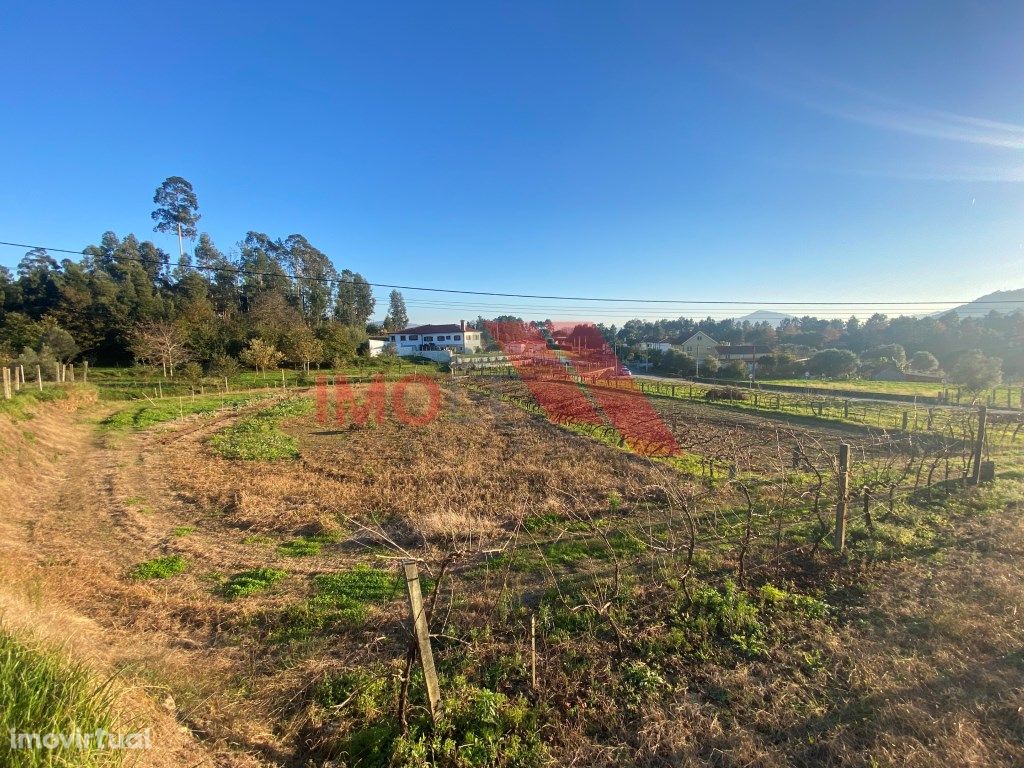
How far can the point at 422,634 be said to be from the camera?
2.83 m

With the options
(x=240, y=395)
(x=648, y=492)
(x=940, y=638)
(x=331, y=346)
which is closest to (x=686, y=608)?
(x=940, y=638)

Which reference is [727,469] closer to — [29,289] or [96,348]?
[96,348]

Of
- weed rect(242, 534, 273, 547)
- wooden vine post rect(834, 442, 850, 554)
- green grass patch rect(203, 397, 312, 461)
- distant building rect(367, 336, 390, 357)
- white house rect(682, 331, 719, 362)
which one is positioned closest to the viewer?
wooden vine post rect(834, 442, 850, 554)

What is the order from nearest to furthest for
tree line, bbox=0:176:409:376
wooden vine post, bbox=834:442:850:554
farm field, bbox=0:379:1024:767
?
farm field, bbox=0:379:1024:767, wooden vine post, bbox=834:442:850:554, tree line, bbox=0:176:409:376

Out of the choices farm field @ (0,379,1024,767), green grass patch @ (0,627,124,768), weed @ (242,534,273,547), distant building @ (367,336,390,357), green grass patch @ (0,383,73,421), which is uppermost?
distant building @ (367,336,390,357)

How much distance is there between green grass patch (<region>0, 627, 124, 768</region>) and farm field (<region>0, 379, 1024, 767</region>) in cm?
40

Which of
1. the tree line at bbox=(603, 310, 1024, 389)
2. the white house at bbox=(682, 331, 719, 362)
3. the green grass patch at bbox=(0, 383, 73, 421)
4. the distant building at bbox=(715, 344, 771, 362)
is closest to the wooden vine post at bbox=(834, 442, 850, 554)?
the green grass patch at bbox=(0, 383, 73, 421)

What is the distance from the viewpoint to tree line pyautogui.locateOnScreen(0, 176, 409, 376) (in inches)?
1106

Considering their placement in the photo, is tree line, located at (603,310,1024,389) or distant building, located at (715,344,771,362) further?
distant building, located at (715,344,771,362)
